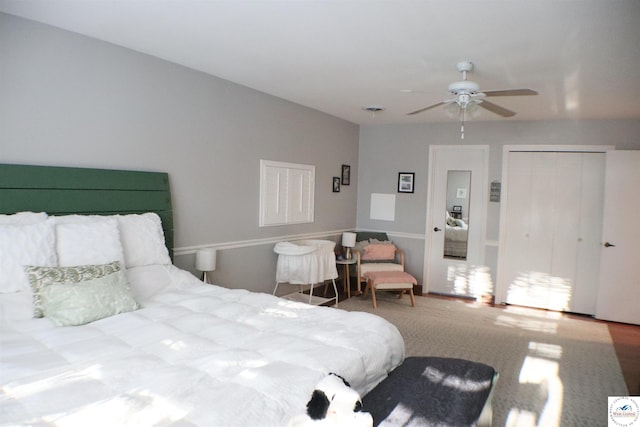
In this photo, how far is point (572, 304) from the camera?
5.37 meters

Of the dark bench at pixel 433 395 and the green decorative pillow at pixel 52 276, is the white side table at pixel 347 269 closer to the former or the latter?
the dark bench at pixel 433 395

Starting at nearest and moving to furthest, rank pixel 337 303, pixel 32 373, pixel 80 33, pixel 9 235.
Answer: pixel 32 373
pixel 9 235
pixel 80 33
pixel 337 303

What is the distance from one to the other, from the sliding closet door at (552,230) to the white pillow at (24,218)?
5.23 m

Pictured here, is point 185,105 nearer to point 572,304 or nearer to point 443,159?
point 443,159

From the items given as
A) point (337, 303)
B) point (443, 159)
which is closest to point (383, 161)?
point (443, 159)

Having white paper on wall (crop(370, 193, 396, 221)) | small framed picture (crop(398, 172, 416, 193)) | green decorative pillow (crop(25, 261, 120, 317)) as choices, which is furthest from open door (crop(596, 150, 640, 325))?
green decorative pillow (crop(25, 261, 120, 317))

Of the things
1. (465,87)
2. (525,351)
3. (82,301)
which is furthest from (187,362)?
(525,351)

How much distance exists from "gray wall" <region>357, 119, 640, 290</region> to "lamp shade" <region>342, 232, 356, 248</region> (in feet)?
2.40

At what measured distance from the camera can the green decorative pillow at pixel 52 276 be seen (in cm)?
233

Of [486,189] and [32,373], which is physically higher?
[486,189]

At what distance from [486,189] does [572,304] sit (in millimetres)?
1825

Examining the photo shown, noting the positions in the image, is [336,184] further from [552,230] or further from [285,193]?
[552,230]

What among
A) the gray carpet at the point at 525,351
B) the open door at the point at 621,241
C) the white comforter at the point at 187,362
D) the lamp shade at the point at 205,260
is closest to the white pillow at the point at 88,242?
the white comforter at the point at 187,362

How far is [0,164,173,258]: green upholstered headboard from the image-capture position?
2677 millimetres
